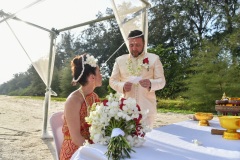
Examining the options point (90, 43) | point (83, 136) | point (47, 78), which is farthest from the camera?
point (90, 43)

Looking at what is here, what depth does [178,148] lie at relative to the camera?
65.7 inches

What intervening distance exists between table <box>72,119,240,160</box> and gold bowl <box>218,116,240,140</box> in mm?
43

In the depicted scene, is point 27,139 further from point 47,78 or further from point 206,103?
point 206,103

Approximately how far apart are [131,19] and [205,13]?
2316 cm

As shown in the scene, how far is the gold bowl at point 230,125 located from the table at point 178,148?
0.04m

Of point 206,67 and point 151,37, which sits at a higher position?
point 151,37

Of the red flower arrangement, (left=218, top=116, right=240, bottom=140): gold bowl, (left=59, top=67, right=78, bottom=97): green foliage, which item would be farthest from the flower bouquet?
(left=59, top=67, right=78, bottom=97): green foliage

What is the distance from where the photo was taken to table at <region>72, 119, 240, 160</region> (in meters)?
1.46

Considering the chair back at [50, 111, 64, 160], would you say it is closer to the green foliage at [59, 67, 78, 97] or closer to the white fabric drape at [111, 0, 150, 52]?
the white fabric drape at [111, 0, 150, 52]

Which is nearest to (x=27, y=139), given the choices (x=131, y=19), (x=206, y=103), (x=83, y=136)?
(x=131, y=19)

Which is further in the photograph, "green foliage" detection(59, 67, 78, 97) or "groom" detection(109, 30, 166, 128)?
"green foliage" detection(59, 67, 78, 97)

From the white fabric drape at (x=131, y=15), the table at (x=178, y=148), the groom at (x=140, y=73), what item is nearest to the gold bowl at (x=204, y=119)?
the table at (x=178, y=148)

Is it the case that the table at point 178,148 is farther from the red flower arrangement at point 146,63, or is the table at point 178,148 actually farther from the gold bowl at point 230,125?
the red flower arrangement at point 146,63

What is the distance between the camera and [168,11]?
27.8m
